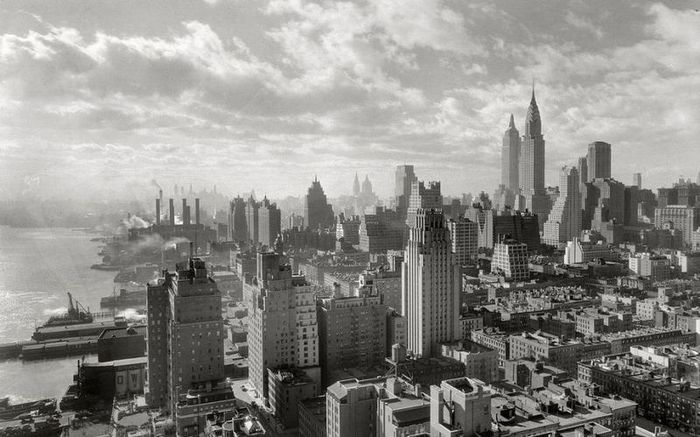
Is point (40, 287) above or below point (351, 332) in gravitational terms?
above

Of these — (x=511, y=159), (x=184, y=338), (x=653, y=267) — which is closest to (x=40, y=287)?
(x=184, y=338)

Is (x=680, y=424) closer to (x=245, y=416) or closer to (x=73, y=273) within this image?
(x=245, y=416)

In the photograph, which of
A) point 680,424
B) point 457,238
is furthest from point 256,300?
point 457,238

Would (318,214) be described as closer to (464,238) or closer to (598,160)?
(464,238)

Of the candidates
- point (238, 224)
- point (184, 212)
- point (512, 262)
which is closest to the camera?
point (184, 212)

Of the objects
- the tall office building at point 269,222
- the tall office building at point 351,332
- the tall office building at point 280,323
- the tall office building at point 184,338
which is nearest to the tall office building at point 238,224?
the tall office building at point 269,222

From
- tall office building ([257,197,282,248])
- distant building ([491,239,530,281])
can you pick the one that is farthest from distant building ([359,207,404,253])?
distant building ([491,239,530,281])

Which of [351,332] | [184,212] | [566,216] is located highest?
[184,212]

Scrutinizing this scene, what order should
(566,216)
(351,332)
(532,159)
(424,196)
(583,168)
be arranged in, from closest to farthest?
(351,332), (424,196), (566,216), (583,168), (532,159)
